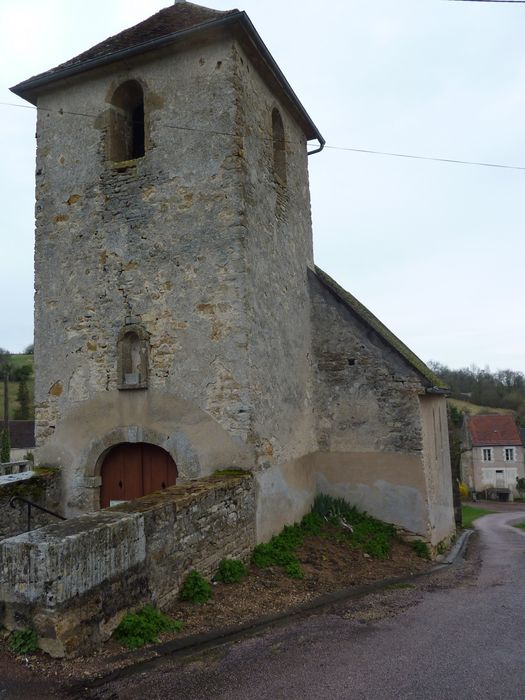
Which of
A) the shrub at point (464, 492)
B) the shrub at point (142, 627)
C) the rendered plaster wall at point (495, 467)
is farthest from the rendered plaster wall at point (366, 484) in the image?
the rendered plaster wall at point (495, 467)

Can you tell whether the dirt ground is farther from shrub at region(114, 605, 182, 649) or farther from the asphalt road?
the asphalt road

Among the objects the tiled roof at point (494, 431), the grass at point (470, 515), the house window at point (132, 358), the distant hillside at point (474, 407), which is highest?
the house window at point (132, 358)

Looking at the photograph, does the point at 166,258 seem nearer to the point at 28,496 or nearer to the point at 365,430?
the point at 28,496

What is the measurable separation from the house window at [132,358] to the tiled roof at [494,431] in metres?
50.5

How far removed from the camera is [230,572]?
259 inches

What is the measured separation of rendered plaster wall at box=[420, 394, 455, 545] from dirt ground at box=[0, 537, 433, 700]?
108cm

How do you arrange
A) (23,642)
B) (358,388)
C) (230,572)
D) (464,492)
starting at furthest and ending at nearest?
(464,492)
(358,388)
(230,572)
(23,642)

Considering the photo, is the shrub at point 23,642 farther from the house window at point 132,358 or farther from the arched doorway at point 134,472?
the house window at point 132,358

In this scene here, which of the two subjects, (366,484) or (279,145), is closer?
(366,484)

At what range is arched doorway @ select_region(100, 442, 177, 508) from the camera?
8203 mm

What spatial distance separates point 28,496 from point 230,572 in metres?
3.44

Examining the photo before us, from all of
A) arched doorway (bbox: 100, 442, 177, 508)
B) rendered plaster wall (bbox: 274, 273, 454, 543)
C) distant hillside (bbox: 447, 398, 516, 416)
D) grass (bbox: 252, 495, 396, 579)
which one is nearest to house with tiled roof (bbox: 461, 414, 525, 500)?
distant hillside (bbox: 447, 398, 516, 416)

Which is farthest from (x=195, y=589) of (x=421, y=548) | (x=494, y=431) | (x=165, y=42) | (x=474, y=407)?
(x=474, y=407)

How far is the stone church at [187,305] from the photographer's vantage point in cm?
790
